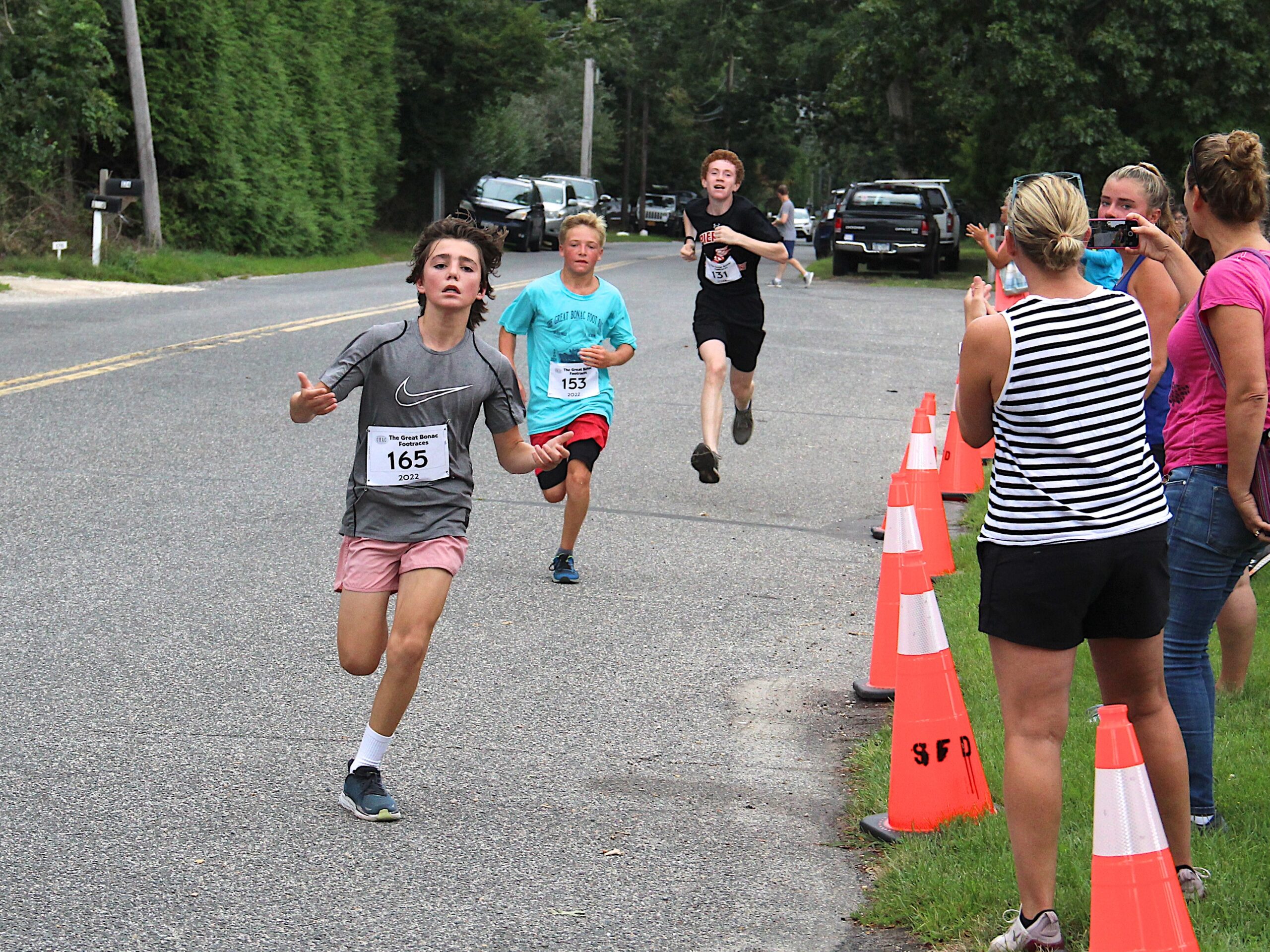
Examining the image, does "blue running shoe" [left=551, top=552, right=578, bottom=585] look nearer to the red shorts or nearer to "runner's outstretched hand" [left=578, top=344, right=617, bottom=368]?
the red shorts

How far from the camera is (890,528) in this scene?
5.43 metres

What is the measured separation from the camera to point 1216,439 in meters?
4.25

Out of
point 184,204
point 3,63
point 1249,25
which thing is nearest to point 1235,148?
point 3,63

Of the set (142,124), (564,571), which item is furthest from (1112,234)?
(142,124)

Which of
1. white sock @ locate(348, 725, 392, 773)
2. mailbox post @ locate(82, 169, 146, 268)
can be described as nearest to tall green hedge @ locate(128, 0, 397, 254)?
mailbox post @ locate(82, 169, 146, 268)

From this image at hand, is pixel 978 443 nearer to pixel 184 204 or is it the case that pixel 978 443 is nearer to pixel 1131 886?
pixel 1131 886

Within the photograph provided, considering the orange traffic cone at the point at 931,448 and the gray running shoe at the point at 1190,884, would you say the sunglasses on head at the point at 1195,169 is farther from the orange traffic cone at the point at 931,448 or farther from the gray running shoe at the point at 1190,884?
the orange traffic cone at the point at 931,448

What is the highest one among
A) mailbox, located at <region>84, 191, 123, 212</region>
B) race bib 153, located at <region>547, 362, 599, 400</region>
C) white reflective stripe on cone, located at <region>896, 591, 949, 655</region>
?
white reflective stripe on cone, located at <region>896, 591, 949, 655</region>

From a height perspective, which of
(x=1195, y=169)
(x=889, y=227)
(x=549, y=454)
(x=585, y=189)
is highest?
(x=1195, y=169)

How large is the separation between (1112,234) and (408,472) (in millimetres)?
2140

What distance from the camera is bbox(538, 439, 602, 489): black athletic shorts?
24.6 feet

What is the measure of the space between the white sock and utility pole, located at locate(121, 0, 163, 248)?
23059 mm

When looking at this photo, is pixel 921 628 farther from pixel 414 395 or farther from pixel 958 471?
pixel 958 471

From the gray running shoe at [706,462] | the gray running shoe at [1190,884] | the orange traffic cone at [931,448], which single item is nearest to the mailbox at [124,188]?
the gray running shoe at [706,462]
